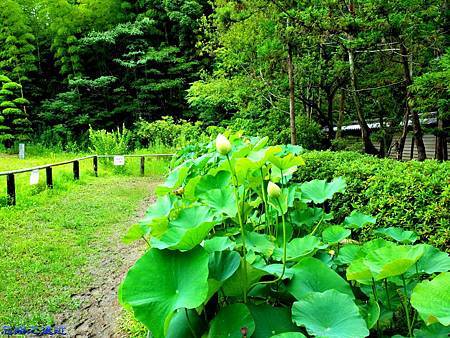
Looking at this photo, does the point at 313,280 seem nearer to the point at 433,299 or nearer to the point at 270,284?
the point at 270,284

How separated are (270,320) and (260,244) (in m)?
0.30

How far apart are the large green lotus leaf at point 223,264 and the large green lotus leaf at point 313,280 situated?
16 cm

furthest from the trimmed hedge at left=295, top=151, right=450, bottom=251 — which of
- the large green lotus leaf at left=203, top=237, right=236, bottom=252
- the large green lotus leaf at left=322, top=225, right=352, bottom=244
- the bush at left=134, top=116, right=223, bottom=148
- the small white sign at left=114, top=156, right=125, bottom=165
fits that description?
the bush at left=134, top=116, right=223, bottom=148

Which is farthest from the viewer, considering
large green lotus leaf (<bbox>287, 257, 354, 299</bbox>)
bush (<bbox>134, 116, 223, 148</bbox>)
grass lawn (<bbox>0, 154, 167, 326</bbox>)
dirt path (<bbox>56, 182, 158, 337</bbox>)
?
bush (<bbox>134, 116, 223, 148</bbox>)

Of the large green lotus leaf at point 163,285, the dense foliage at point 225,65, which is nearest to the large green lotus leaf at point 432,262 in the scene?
the large green lotus leaf at point 163,285

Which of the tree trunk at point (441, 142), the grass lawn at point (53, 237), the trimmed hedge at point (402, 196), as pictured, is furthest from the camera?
the tree trunk at point (441, 142)

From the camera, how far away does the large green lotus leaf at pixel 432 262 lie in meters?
0.94

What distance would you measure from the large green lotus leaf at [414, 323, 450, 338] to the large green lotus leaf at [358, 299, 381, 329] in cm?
10

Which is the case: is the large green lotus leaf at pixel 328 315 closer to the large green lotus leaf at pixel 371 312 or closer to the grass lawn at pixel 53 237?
the large green lotus leaf at pixel 371 312

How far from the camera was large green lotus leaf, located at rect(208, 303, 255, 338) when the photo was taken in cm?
81

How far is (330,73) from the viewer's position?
5.84 m

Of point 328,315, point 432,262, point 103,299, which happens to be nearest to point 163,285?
point 328,315

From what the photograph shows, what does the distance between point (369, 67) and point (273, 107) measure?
1.76 metres

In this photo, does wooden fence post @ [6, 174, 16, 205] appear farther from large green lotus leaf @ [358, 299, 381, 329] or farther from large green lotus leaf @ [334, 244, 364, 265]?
large green lotus leaf @ [358, 299, 381, 329]
